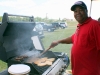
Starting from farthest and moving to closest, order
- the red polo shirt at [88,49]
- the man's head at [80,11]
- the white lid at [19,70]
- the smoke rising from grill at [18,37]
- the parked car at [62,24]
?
the parked car at [62,24] < the smoke rising from grill at [18,37] < the man's head at [80,11] < the red polo shirt at [88,49] < the white lid at [19,70]

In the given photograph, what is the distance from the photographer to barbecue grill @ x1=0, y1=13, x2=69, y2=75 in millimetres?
2086

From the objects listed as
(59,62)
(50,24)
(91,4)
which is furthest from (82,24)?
(50,24)

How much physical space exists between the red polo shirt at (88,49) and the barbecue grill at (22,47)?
413 millimetres

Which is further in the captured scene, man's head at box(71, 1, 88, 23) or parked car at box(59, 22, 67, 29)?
parked car at box(59, 22, 67, 29)

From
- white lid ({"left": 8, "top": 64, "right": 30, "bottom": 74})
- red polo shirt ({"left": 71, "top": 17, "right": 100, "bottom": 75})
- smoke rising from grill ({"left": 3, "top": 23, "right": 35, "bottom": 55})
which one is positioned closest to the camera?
white lid ({"left": 8, "top": 64, "right": 30, "bottom": 74})

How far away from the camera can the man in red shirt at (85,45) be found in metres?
1.91

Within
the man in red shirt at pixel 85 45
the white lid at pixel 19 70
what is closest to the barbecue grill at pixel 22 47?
the white lid at pixel 19 70

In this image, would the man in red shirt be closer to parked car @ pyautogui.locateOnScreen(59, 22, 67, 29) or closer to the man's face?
the man's face

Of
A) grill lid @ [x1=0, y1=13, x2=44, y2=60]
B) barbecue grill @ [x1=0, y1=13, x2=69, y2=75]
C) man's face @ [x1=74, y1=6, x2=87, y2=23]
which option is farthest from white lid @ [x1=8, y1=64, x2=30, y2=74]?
man's face @ [x1=74, y1=6, x2=87, y2=23]

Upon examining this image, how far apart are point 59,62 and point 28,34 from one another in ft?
2.72

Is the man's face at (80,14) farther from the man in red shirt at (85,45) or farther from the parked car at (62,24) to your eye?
the parked car at (62,24)

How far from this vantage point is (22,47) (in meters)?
2.67

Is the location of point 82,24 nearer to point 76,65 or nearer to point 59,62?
point 76,65

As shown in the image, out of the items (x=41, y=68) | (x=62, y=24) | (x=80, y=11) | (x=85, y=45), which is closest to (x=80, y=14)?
(x=80, y=11)
